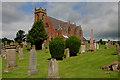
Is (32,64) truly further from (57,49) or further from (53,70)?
(57,49)

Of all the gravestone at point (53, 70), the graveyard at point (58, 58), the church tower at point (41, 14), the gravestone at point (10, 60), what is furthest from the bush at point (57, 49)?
the church tower at point (41, 14)

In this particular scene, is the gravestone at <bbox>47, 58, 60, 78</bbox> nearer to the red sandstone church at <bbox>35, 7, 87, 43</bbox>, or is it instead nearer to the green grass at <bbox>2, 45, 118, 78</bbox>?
the green grass at <bbox>2, 45, 118, 78</bbox>

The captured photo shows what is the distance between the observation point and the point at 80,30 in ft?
229

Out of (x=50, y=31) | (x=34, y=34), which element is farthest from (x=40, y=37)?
(x=50, y=31)

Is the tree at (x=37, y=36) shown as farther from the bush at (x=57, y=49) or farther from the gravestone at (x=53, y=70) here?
the gravestone at (x=53, y=70)

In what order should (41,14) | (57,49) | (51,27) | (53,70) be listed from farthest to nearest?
(41,14)
(51,27)
(57,49)
(53,70)

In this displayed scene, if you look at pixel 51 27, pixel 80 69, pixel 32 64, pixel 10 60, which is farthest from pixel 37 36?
pixel 80 69

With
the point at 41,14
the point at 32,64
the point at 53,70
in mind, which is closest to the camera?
the point at 53,70

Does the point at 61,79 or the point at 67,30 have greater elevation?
the point at 67,30

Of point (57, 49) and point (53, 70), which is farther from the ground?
point (57, 49)

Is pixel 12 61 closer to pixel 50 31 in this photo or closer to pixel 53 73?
pixel 53 73

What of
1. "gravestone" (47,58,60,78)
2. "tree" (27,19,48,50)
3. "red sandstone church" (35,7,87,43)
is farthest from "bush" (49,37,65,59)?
"red sandstone church" (35,7,87,43)

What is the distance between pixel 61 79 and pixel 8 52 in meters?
6.43

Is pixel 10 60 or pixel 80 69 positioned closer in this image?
pixel 80 69
